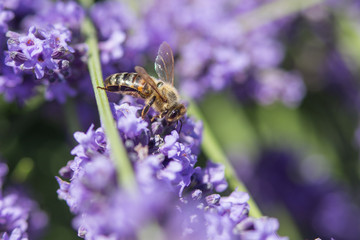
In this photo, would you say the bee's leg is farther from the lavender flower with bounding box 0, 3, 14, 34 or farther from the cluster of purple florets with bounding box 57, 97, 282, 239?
the lavender flower with bounding box 0, 3, 14, 34

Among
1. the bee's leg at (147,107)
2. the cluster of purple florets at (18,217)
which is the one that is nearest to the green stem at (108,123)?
the bee's leg at (147,107)

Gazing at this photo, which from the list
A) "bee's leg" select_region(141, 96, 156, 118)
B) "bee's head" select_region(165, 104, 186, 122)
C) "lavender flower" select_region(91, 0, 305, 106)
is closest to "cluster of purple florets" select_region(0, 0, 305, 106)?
"lavender flower" select_region(91, 0, 305, 106)

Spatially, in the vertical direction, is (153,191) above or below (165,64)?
below

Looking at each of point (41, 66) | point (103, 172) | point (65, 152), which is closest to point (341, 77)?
point (65, 152)

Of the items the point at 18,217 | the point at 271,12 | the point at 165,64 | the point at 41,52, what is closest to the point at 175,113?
the point at 165,64

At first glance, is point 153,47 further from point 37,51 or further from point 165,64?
point 37,51

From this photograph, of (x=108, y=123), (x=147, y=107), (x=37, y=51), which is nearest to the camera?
(x=108, y=123)
